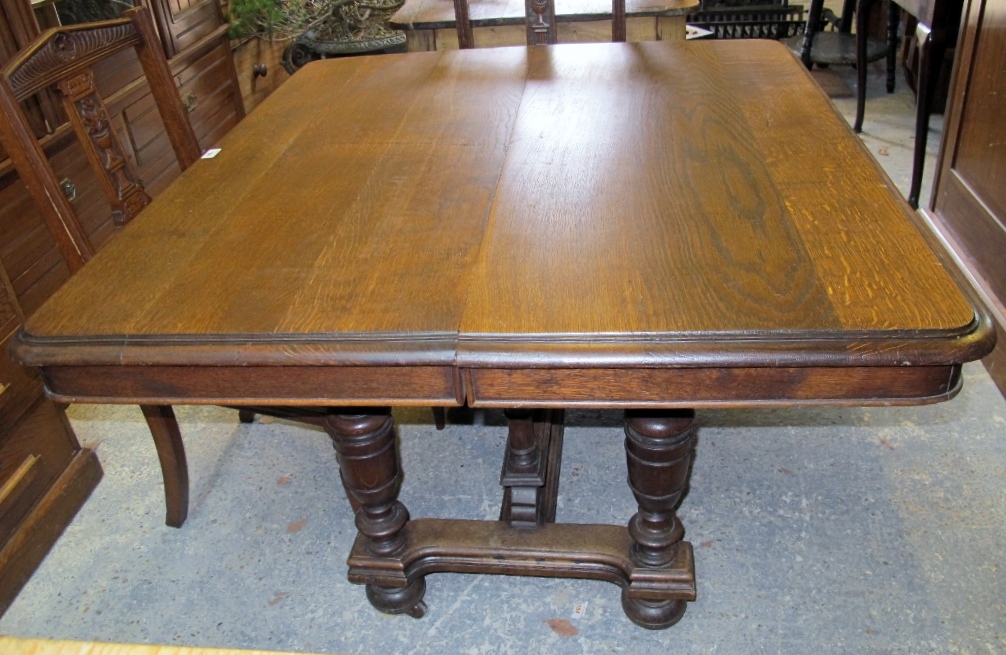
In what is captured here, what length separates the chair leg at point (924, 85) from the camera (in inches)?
103

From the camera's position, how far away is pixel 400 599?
157 centimetres

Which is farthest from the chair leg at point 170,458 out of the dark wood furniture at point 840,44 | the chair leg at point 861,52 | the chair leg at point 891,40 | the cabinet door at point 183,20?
the chair leg at point 891,40

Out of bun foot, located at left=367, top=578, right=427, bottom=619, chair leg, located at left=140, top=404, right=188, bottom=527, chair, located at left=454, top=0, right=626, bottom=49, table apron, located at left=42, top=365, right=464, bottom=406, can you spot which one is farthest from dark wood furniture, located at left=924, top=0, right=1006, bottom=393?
chair leg, located at left=140, top=404, right=188, bottom=527

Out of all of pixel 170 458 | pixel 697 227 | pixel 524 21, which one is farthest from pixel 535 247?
pixel 524 21

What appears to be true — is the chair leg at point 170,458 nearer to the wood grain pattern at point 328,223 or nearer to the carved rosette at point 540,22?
the wood grain pattern at point 328,223

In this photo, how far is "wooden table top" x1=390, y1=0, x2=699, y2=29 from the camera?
9.04 feet

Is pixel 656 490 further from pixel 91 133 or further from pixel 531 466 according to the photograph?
pixel 91 133

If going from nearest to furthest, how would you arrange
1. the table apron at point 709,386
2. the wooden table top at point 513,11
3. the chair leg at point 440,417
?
the table apron at point 709,386, the chair leg at point 440,417, the wooden table top at point 513,11

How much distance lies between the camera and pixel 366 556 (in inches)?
60.7

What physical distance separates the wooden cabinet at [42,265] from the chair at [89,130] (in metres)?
0.27

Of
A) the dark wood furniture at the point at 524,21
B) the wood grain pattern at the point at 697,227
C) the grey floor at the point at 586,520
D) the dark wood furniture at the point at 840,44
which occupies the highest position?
the wood grain pattern at the point at 697,227

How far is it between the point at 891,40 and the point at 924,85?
Result: 4.12ft

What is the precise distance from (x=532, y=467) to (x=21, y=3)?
5.42 feet

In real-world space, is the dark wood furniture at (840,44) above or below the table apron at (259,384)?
below
